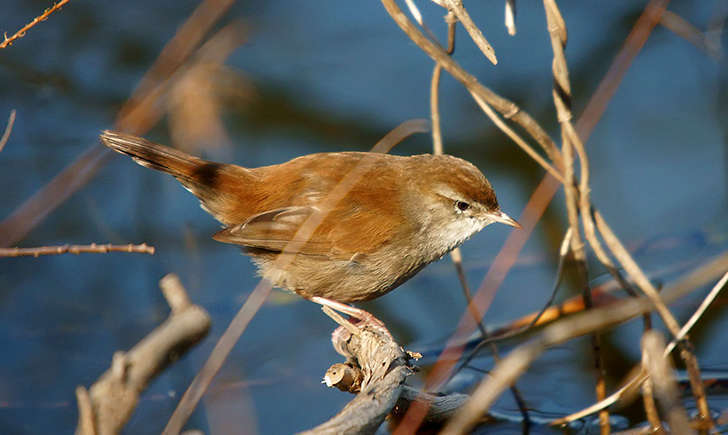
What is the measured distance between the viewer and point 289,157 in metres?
6.75

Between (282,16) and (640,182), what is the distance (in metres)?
3.49

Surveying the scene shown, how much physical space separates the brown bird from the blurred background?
0.34 meters

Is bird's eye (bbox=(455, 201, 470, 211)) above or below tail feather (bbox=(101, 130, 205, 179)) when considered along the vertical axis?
below

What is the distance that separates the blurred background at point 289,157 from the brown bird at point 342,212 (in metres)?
0.34

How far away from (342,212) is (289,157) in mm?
2379

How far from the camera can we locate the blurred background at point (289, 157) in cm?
532

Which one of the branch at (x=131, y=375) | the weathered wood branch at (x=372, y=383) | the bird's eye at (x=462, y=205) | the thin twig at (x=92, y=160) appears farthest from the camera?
the bird's eye at (x=462, y=205)

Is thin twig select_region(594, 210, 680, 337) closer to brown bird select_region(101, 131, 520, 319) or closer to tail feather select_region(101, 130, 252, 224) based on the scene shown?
brown bird select_region(101, 131, 520, 319)

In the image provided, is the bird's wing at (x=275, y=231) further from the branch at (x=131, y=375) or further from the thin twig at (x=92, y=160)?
the branch at (x=131, y=375)

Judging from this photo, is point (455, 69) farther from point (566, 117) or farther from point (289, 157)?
point (289, 157)

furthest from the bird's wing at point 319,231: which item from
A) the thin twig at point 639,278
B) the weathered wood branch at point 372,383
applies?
the thin twig at point 639,278

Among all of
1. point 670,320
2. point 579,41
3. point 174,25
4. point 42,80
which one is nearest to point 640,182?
point 579,41

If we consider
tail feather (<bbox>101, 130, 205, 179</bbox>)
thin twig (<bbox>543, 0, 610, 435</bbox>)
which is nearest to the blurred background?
tail feather (<bbox>101, 130, 205, 179</bbox>)

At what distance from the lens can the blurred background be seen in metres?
5.32
